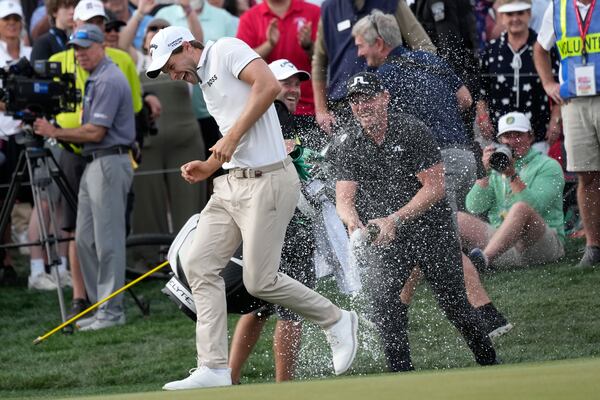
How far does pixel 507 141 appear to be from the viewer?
10062 mm

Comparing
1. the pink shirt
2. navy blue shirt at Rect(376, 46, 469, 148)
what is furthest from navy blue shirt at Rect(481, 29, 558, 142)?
navy blue shirt at Rect(376, 46, 469, 148)

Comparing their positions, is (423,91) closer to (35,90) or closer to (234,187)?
(234,187)

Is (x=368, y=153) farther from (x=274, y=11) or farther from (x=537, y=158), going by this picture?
(x=274, y=11)

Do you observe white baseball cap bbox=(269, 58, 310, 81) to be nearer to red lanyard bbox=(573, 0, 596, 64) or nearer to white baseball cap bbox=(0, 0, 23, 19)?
red lanyard bbox=(573, 0, 596, 64)

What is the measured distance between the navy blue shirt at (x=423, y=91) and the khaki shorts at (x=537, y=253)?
35.2 inches

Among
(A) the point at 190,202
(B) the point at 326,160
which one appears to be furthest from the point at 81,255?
(B) the point at 326,160

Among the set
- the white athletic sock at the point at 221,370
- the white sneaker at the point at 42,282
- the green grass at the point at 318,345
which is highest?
the white athletic sock at the point at 221,370

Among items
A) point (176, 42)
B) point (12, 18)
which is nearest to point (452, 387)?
point (176, 42)

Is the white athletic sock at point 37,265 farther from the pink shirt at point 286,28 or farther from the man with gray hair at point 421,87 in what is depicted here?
the man with gray hair at point 421,87

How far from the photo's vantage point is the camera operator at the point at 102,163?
10227mm

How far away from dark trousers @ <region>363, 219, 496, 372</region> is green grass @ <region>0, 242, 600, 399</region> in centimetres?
28

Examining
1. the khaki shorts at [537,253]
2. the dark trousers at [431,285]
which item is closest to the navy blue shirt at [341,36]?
the khaki shorts at [537,253]

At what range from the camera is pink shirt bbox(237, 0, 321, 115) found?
11258mm

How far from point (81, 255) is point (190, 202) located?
1852mm
